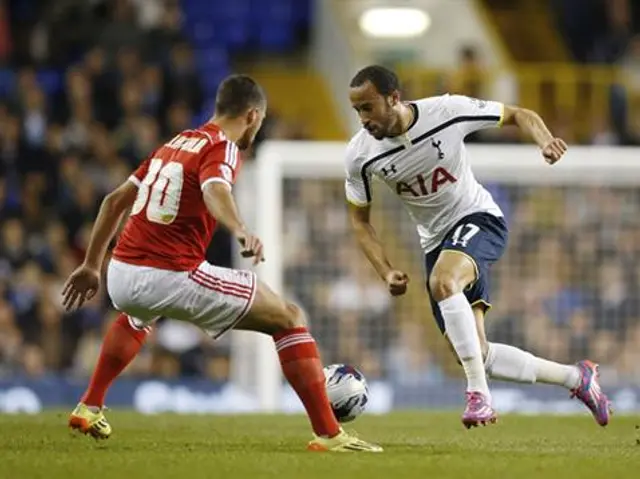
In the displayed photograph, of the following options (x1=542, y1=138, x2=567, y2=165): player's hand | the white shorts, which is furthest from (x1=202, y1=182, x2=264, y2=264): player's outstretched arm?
(x1=542, y1=138, x2=567, y2=165): player's hand

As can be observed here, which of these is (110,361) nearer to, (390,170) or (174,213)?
(174,213)

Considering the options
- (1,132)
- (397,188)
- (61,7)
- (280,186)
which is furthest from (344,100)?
(397,188)

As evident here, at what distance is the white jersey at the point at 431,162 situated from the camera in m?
9.63

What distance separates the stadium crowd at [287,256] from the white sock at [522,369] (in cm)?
450

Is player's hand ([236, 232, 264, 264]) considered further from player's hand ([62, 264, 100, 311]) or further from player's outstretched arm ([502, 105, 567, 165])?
player's outstretched arm ([502, 105, 567, 165])

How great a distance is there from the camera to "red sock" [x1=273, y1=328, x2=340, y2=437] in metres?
8.41

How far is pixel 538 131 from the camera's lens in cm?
930

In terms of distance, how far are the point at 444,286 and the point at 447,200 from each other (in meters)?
0.66

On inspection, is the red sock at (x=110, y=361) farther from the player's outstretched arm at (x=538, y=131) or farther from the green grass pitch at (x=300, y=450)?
the player's outstretched arm at (x=538, y=131)

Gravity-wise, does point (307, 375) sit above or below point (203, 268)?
below

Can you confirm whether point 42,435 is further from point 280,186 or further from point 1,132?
point 1,132

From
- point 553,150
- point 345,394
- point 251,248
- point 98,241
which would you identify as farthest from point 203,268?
point 553,150

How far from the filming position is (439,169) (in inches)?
381

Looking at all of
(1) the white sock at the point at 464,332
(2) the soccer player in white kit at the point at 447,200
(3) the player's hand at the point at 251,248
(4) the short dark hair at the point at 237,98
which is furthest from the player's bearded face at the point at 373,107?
(3) the player's hand at the point at 251,248
